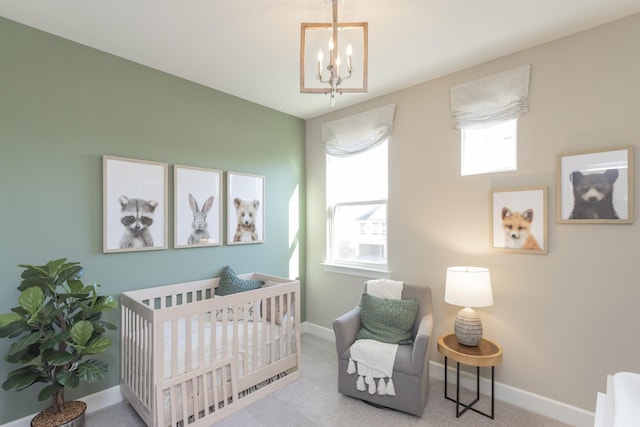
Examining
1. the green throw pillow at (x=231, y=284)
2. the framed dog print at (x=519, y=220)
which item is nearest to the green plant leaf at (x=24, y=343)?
the green throw pillow at (x=231, y=284)

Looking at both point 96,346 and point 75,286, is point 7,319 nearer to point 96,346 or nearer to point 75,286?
point 75,286

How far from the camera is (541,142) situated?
86.0 inches

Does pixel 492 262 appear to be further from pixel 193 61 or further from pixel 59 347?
pixel 59 347

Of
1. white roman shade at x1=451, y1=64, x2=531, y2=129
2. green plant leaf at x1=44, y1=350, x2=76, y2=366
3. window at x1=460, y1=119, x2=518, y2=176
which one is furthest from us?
window at x1=460, y1=119, x2=518, y2=176

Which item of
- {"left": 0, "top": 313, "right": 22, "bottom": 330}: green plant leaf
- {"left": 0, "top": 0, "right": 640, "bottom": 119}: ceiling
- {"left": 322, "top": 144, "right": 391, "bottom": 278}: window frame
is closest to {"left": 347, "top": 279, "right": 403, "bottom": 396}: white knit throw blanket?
{"left": 322, "top": 144, "right": 391, "bottom": 278}: window frame

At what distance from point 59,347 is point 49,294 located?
13.5 inches

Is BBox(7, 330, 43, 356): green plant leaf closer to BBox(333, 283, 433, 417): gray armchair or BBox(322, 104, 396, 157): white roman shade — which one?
BBox(333, 283, 433, 417): gray armchair

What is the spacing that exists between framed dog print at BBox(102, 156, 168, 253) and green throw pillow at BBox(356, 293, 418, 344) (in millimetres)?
1826

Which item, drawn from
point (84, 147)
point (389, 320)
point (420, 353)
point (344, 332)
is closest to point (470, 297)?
point (420, 353)

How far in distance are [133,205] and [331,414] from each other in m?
2.19

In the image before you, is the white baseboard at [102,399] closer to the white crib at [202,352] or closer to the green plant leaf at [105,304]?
the white crib at [202,352]

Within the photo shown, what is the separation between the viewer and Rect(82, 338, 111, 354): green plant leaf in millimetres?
1796

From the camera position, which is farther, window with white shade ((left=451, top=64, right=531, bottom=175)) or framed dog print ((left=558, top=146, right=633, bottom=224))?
window with white shade ((left=451, top=64, right=531, bottom=175))

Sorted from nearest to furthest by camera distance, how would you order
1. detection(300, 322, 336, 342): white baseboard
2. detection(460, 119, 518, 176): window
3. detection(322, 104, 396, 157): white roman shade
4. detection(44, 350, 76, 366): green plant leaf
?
1. detection(44, 350, 76, 366): green plant leaf
2. detection(460, 119, 518, 176): window
3. detection(322, 104, 396, 157): white roman shade
4. detection(300, 322, 336, 342): white baseboard
